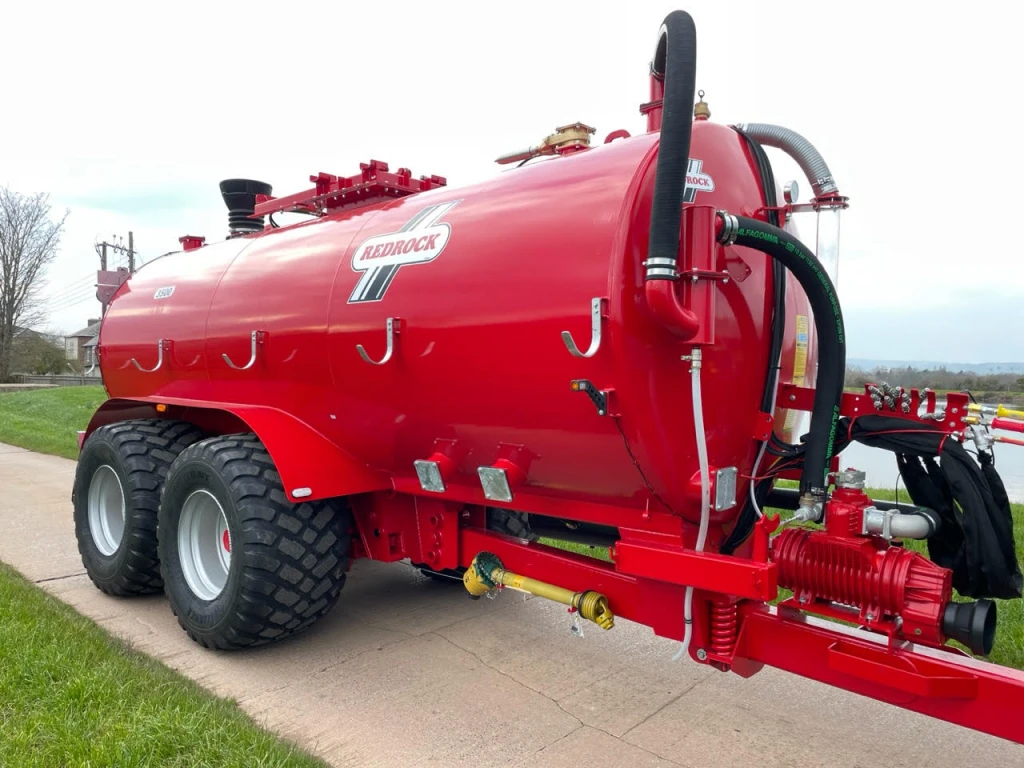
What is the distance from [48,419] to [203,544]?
15.6 meters

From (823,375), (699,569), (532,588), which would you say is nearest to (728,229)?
(823,375)

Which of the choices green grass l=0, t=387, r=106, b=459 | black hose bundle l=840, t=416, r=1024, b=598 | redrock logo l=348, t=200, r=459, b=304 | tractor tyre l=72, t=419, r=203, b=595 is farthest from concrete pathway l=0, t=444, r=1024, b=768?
green grass l=0, t=387, r=106, b=459

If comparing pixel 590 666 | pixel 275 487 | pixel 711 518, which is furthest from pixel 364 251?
pixel 590 666

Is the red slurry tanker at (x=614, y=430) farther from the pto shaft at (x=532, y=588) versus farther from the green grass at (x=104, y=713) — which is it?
the green grass at (x=104, y=713)

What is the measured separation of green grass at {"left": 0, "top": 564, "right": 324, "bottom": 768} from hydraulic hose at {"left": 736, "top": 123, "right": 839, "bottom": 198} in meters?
3.03

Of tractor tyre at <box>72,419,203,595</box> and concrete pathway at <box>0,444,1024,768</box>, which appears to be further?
tractor tyre at <box>72,419,203,595</box>

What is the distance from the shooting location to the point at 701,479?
2.77m

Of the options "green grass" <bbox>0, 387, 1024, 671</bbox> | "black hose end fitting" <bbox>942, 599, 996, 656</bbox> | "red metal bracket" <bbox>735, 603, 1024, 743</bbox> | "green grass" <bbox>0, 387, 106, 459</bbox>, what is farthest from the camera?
"green grass" <bbox>0, 387, 106, 459</bbox>

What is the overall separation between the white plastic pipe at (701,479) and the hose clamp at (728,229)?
37 centimetres

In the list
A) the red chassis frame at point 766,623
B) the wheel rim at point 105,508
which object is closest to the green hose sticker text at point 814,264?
the red chassis frame at point 766,623

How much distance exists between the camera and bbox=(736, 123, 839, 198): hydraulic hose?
10.4 ft

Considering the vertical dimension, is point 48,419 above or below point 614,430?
below

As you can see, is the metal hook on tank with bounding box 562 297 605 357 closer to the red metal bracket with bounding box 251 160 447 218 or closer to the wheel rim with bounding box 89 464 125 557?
the red metal bracket with bounding box 251 160 447 218

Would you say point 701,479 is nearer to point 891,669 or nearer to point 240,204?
point 891,669
